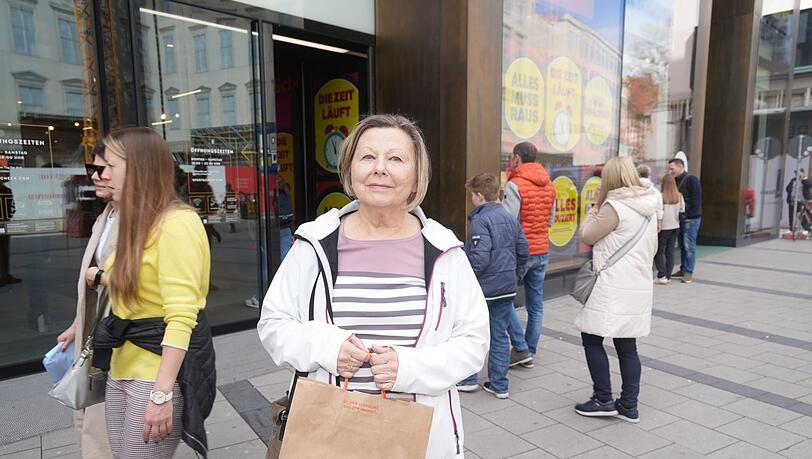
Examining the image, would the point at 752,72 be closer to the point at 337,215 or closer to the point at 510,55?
the point at 510,55

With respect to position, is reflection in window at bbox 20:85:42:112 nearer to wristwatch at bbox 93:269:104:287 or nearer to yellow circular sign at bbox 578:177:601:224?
wristwatch at bbox 93:269:104:287

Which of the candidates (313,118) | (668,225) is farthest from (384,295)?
(668,225)

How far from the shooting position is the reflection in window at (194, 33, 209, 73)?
17.5ft

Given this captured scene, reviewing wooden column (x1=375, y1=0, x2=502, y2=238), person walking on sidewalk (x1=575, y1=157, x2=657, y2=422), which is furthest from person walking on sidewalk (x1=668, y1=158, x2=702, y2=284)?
person walking on sidewalk (x1=575, y1=157, x2=657, y2=422)

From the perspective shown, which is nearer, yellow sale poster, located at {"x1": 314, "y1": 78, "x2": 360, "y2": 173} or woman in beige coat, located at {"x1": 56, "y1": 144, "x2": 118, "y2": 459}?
woman in beige coat, located at {"x1": 56, "y1": 144, "x2": 118, "y2": 459}

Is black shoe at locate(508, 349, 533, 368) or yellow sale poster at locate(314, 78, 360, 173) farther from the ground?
yellow sale poster at locate(314, 78, 360, 173)

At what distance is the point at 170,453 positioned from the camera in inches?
79.6

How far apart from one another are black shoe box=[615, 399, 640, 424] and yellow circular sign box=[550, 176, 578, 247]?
3918 mm

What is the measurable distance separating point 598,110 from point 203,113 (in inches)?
223

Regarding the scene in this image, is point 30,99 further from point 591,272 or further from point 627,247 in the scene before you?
point 627,247

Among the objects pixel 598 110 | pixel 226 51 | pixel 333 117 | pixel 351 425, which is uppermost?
pixel 226 51

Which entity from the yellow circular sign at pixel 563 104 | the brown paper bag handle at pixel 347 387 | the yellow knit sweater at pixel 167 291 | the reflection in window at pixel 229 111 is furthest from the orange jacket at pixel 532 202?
the brown paper bag handle at pixel 347 387

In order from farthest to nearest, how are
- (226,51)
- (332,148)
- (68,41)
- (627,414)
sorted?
1. (332,148)
2. (226,51)
3. (68,41)
4. (627,414)

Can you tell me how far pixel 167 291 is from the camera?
6.08 feet
